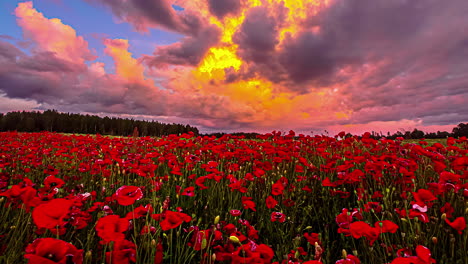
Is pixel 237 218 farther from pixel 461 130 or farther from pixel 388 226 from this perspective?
pixel 461 130

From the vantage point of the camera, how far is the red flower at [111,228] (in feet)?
4.73

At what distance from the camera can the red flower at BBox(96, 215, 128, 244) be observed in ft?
4.73

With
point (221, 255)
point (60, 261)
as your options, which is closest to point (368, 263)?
point (221, 255)

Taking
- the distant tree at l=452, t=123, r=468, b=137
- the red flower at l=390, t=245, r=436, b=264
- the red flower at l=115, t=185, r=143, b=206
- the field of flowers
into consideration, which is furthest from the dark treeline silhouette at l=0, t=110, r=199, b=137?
the red flower at l=390, t=245, r=436, b=264

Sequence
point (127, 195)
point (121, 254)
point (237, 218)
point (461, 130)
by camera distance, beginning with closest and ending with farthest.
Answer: point (121, 254) < point (127, 195) < point (237, 218) < point (461, 130)

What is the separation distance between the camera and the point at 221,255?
1789 mm

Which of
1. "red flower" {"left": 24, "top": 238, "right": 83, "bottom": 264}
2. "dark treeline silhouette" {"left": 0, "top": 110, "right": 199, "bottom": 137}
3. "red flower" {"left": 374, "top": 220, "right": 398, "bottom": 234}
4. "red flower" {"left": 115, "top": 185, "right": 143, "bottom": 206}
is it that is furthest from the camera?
"dark treeline silhouette" {"left": 0, "top": 110, "right": 199, "bottom": 137}

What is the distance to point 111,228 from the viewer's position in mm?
1477

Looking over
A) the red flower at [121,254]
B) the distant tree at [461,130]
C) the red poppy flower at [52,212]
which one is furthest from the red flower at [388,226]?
the distant tree at [461,130]

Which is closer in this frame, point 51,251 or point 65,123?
point 51,251

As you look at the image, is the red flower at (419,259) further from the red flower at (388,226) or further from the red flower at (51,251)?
the red flower at (51,251)

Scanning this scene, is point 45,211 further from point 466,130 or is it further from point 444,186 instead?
point 466,130

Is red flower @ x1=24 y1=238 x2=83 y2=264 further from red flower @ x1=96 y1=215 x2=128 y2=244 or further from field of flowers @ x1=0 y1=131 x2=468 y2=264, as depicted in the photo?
red flower @ x1=96 y1=215 x2=128 y2=244

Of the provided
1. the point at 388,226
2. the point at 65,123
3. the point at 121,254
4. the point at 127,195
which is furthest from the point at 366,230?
the point at 65,123
